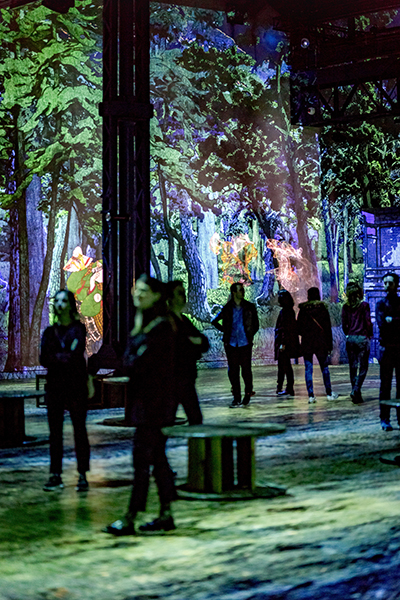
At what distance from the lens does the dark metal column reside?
14727mm

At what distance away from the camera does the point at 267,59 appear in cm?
2716

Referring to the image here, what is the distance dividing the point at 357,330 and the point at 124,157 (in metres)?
4.54

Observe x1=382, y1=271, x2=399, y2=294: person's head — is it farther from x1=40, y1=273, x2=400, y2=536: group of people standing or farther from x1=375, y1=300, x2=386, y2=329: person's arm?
x1=375, y1=300, x2=386, y2=329: person's arm

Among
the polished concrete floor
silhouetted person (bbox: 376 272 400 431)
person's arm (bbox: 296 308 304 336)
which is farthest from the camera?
person's arm (bbox: 296 308 304 336)

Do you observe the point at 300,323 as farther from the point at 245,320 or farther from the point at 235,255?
the point at 235,255

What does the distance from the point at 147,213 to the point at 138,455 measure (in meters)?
8.60

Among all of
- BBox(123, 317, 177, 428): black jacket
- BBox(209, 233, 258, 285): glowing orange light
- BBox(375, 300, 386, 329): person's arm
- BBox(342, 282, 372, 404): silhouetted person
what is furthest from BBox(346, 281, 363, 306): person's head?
BBox(209, 233, 258, 285): glowing orange light

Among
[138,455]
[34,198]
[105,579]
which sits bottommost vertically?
[105,579]

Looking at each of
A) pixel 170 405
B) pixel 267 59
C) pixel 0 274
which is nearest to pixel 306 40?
pixel 267 59

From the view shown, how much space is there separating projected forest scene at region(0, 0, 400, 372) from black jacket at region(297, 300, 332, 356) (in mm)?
8918

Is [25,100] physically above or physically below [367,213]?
above

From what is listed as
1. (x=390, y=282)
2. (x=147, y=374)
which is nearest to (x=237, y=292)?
(x=390, y=282)

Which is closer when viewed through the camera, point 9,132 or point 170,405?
point 170,405

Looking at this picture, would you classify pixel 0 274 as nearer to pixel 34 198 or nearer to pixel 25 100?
pixel 34 198
